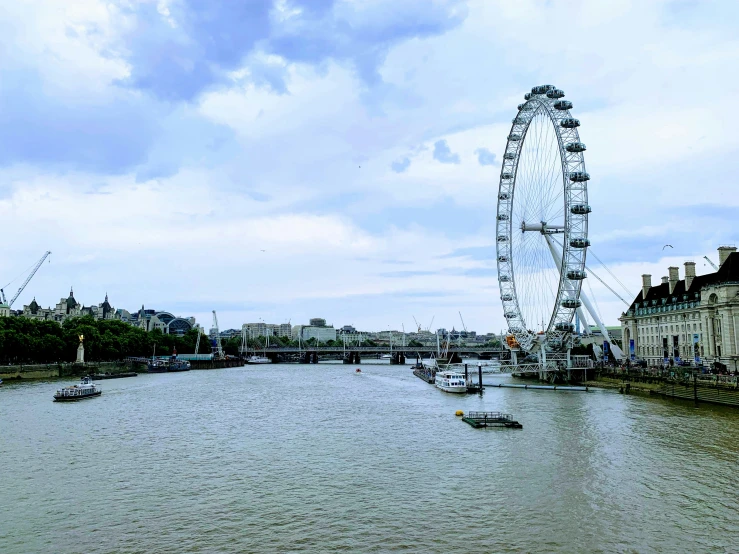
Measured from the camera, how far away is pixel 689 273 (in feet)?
301

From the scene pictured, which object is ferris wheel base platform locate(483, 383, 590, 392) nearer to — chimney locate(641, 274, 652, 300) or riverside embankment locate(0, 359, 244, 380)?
chimney locate(641, 274, 652, 300)

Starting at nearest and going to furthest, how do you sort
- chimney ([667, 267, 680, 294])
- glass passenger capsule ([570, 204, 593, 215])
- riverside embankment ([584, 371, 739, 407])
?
riverside embankment ([584, 371, 739, 407]) → glass passenger capsule ([570, 204, 593, 215]) → chimney ([667, 267, 680, 294])

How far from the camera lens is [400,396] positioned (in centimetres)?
7806

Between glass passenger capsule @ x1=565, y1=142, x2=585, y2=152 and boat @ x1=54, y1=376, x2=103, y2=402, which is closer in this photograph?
boat @ x1=54, y1=376, x2=103, y2=402

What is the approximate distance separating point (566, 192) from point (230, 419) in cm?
5596

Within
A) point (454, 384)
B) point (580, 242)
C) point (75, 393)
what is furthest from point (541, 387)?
point (75, 393)

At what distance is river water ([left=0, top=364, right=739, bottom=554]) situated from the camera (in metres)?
22.7

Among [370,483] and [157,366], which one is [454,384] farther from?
[157,366]

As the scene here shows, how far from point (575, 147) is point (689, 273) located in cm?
2859

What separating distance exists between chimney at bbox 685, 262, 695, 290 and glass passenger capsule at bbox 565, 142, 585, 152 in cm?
2668

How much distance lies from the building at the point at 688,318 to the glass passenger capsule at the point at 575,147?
23.1 metres

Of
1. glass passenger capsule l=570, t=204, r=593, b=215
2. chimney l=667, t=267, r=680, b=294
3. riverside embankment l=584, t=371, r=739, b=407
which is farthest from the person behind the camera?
chimney l=667, t=267, r=680, b=294

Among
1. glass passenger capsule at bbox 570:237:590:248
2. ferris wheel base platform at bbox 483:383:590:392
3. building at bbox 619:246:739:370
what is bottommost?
ferris wheel base platform at bbox 483:383:590:392

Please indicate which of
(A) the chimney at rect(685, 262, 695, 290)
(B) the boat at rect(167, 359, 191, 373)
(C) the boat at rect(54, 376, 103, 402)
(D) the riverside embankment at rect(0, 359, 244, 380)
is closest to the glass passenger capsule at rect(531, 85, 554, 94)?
(A) the chimney at rect(685, 262, 695, 290)
